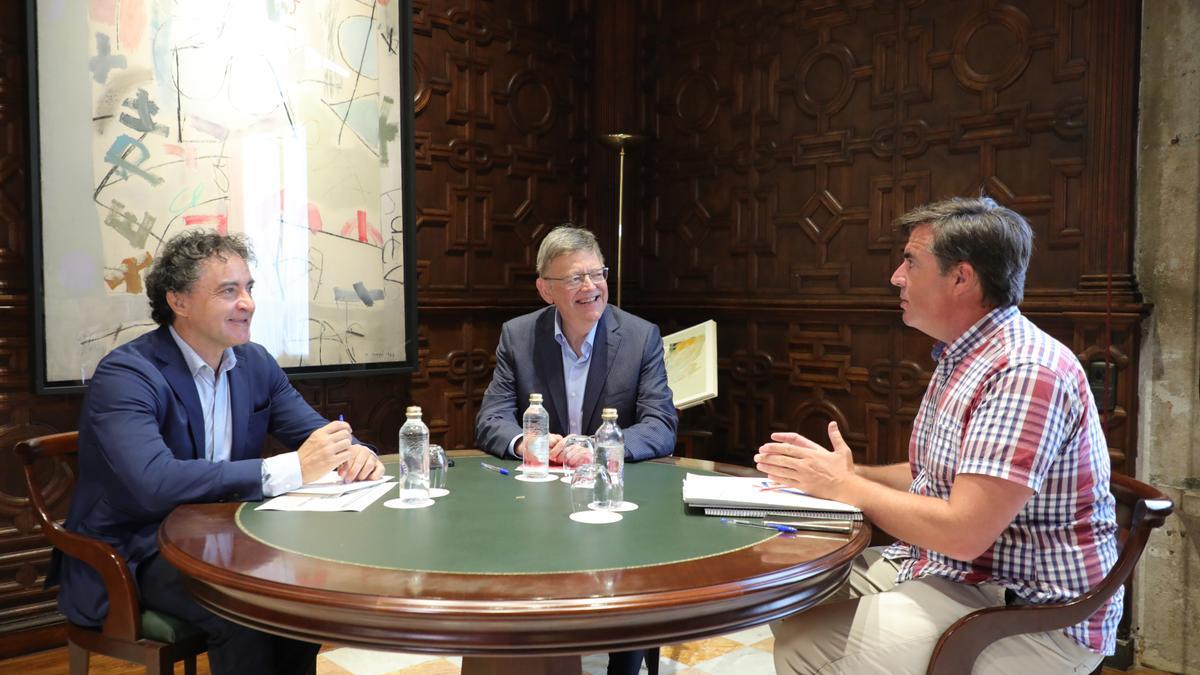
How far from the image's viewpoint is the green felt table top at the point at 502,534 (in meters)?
1.58

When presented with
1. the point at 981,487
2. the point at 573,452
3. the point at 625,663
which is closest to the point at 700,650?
the point at 625,663

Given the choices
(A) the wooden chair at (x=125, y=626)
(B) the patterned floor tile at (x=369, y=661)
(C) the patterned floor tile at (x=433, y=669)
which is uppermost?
(A) the wooden chair at (x=125, y=626)

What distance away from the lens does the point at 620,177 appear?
493cm

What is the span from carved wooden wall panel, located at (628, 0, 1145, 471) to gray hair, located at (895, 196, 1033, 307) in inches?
66.6

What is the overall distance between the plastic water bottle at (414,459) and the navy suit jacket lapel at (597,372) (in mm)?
917

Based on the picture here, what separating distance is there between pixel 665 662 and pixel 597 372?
3.79ft

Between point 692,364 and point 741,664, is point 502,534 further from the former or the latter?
point 692,364

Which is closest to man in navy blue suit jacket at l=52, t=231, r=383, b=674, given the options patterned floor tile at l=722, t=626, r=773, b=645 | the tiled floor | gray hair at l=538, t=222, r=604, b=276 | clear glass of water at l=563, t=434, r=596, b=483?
clear glass of water at l=563, t=434, r=596, b=483

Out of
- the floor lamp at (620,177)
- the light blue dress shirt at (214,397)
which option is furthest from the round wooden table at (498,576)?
the floor lamp at (620,177)

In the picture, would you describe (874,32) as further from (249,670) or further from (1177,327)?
(249,670)

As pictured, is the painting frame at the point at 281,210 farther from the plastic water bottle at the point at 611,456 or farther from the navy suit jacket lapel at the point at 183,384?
the plastic water bottle at the point at 611,456

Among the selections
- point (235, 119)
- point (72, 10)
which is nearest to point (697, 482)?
point (235, 119)

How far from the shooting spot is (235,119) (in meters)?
3.65

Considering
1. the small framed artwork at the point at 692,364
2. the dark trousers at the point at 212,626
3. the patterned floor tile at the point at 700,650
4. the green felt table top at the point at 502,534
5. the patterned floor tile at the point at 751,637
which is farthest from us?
the small framed artwork at the point at 692,364
